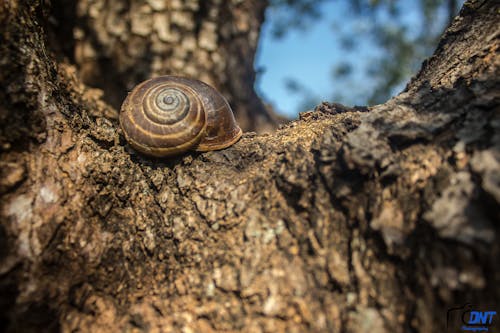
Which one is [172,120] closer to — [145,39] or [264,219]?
[264,219]

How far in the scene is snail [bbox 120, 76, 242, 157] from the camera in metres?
2.00

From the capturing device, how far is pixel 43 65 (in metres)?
1.83

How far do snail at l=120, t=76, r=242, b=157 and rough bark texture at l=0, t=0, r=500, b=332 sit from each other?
175 millimetres

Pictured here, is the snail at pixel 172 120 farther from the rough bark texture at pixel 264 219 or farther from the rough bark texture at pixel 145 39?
the rough bark texture at pixel 145 39

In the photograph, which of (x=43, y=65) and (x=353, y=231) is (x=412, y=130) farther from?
(x=43, y=65)

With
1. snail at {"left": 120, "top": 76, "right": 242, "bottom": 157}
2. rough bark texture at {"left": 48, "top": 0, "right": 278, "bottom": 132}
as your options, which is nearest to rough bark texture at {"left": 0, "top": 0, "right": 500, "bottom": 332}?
snail at {"left": 120, "top": 76, "right": 242, "bottom": 157}

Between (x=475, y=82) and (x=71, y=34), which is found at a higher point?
(x=71, y=34)

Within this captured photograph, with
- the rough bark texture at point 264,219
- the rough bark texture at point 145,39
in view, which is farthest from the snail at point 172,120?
the rough bark texture at point 145,39

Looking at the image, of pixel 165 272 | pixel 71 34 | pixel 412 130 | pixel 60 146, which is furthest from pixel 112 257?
pixel 71 34

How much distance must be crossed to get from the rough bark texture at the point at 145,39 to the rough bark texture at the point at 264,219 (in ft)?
3.39

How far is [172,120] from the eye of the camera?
6.72 ft

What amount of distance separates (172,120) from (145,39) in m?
1.35

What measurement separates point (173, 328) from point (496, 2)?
2449 millimetres

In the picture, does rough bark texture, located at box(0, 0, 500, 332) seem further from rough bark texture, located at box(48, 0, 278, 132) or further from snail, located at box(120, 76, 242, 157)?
rough bark texture, located at box(48, 0, 278, 132)
